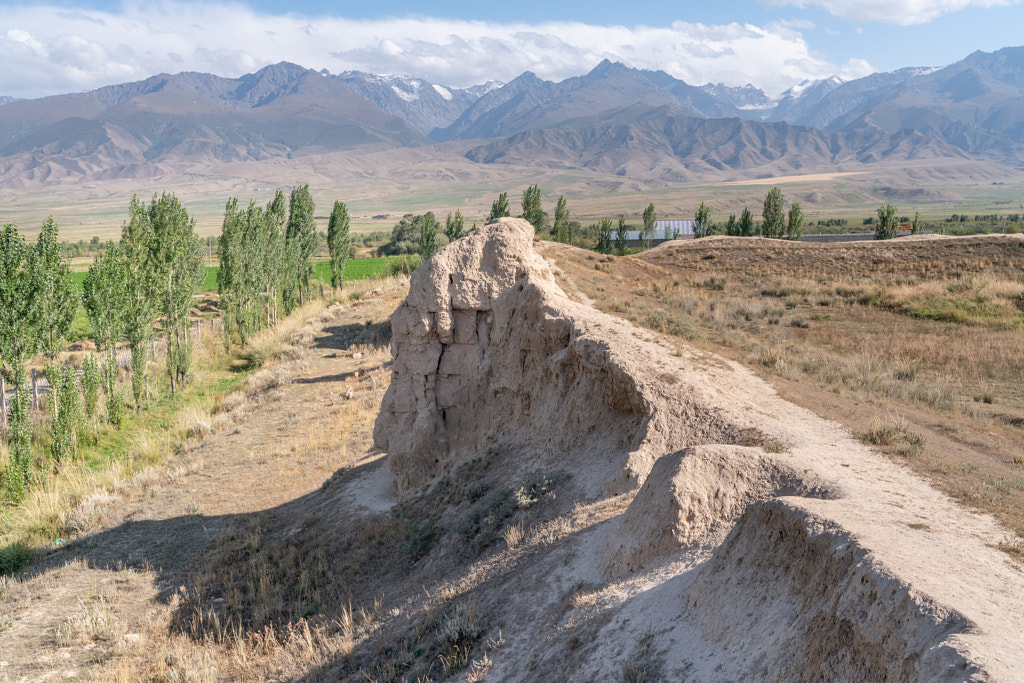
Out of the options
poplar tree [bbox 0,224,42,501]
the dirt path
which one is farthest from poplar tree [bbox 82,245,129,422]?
poplar tree [bbox 0,224,42,501]

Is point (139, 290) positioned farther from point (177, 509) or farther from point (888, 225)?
point (888, 225)

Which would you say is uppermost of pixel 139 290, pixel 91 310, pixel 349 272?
pixel 139 290

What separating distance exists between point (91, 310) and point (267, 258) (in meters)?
19.1

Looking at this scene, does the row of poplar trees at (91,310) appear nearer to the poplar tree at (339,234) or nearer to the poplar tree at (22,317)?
the poplar tree at (22,317)

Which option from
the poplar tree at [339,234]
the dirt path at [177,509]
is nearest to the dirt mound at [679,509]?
the dirt path at [177,509]

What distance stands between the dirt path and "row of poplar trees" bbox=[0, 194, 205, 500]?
172 inches

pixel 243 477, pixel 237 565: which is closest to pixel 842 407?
pixel 237 565

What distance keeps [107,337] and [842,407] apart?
28352 mm

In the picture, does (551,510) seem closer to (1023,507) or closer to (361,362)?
(1023,507)

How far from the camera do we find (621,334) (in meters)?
12.0

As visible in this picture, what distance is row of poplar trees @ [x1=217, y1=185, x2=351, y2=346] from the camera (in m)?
39.5

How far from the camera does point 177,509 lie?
16453 millimetres

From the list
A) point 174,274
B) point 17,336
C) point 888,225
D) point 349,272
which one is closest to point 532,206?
point 349,272

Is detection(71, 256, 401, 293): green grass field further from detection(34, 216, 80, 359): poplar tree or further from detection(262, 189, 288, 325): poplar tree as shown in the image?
detection(34, 216, 80, 359): poplar tree
